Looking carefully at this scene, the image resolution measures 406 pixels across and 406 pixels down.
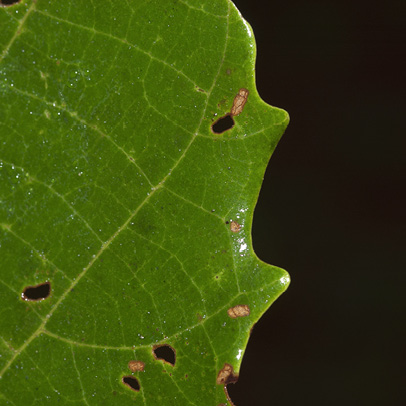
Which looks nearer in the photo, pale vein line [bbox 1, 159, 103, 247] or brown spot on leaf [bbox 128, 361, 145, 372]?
pale vein line [bbox 1, 159, 103, 247]

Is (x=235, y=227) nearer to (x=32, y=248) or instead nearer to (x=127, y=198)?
(x=127, y=198)

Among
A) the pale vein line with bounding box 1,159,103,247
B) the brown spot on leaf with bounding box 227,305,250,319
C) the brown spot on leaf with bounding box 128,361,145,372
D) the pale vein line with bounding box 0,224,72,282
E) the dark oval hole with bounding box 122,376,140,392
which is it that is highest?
the pale vein line with bounding box 1,159,103,247

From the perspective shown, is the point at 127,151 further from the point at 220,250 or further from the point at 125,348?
the point at 125,348

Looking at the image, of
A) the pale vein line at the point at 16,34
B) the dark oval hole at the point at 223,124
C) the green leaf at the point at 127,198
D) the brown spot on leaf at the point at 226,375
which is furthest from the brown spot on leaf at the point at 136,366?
the pale vein line at the point at 16,34

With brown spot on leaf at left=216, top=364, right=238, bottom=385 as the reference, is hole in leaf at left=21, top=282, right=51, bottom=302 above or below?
above

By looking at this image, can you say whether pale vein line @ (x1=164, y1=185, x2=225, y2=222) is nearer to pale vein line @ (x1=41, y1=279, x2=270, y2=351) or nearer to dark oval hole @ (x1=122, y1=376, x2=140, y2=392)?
pale vein line @ (x1=41, y1=279, x2=270, y2=351)

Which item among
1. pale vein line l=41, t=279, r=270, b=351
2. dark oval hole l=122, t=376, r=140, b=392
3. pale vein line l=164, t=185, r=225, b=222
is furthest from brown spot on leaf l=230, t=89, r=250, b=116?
dark oval hole l=122, t=376, r=140, b=392

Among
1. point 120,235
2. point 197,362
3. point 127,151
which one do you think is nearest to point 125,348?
point 197,362
